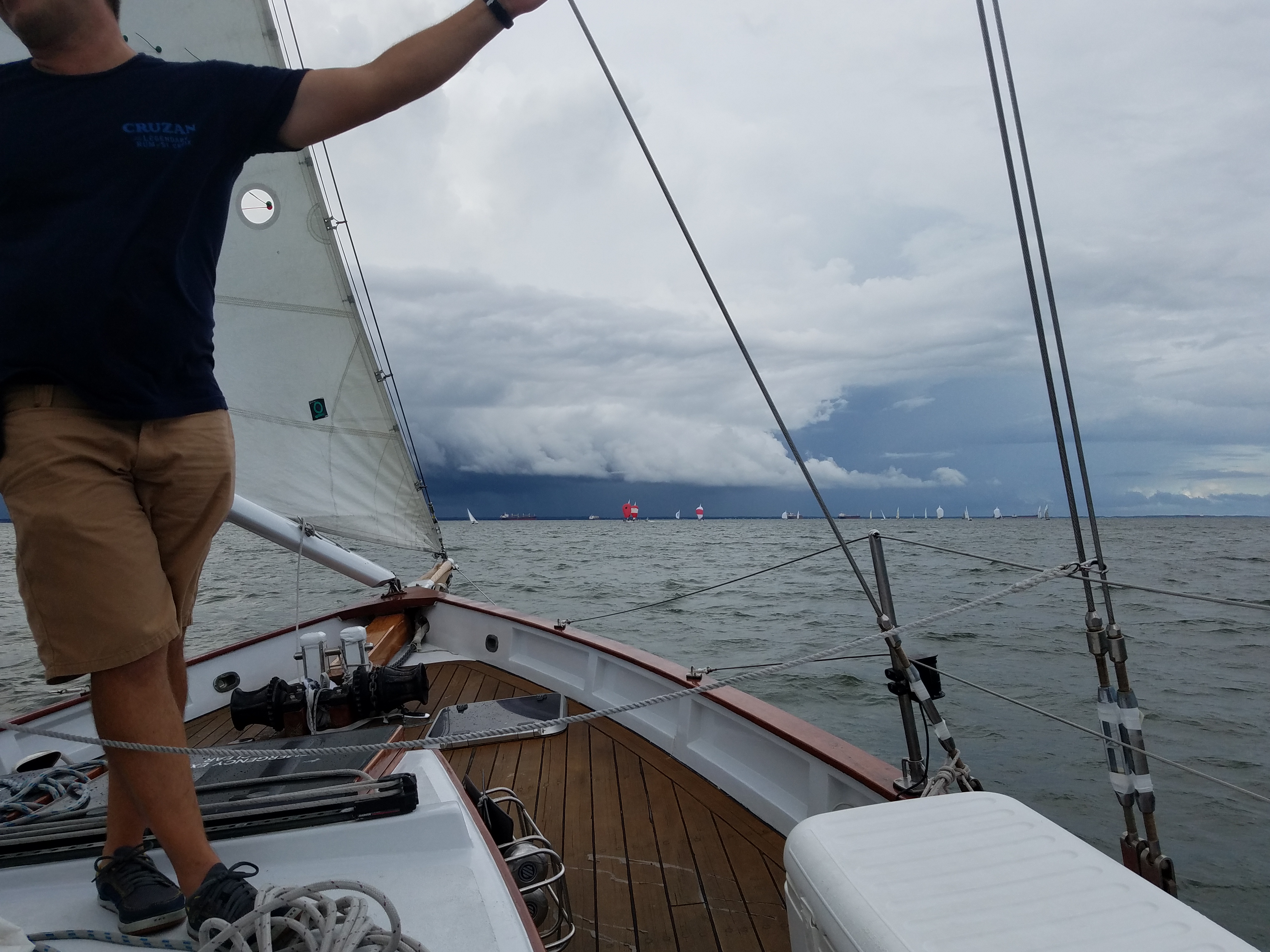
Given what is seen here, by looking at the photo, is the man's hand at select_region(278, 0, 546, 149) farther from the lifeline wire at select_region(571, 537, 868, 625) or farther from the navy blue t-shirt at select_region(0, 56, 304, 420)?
the lifeline wire at select_region(571, 537, 868, 625)

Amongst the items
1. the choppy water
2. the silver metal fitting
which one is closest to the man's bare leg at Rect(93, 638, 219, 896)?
the silver metal fitting

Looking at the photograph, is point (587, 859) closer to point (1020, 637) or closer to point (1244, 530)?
point (1020, 637)

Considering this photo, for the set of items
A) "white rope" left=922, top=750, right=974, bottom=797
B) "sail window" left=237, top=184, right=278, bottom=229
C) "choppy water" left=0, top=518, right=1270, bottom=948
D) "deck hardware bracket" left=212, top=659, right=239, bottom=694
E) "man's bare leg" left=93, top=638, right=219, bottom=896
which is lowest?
"choppy water" left=0, top=518, right=1270, bottom=948

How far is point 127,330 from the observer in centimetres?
105

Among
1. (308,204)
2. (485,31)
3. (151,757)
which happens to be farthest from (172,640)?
(308,204)

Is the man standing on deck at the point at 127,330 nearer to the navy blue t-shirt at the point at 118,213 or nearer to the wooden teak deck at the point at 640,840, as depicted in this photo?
the navy blue t-shirt at the point at 118,213

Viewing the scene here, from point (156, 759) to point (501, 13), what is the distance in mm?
1103

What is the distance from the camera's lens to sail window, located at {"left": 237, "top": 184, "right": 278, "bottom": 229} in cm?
410

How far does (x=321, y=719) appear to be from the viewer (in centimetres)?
282

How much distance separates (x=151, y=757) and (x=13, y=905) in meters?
0.41

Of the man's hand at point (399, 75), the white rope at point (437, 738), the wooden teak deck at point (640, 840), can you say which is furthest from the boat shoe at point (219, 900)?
the man's hand at point (399, 75)

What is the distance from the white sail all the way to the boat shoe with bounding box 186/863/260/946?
344 centimetres

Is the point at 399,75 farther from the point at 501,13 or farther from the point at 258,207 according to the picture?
the point at 258,207

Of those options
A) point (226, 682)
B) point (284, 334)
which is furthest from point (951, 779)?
point (284, 334)
